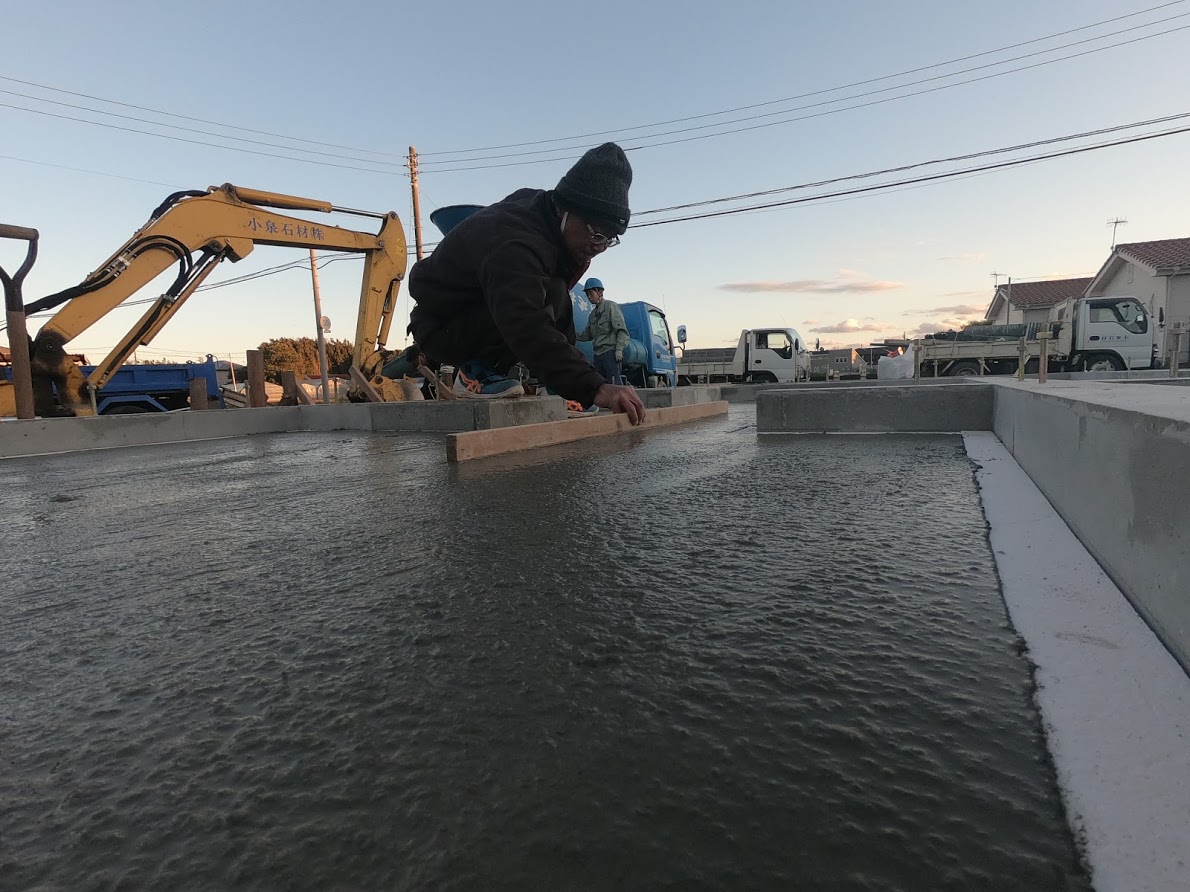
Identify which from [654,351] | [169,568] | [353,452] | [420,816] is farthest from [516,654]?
[654,351]

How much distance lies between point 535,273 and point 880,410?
3859 mm

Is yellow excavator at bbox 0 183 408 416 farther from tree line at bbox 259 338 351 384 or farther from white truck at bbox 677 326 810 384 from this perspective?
tree line at bbox 259 338 351 384

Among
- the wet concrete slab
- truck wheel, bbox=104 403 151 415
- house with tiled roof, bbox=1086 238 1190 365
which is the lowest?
A: the wet concrete slab

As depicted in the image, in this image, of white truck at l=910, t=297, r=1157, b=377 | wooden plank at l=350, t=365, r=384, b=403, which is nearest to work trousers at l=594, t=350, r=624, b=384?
wooden plank at l=350, t=365, r=384, b=403

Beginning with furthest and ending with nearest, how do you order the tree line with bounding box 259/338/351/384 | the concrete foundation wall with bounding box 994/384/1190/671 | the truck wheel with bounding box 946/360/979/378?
the tree line with bounding box 259/338/351/384 → the truck wheel with bounding box 946/360/979/378 → the concrete foundation wall with bounding box 994/384/1190/671

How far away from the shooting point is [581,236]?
2.61 meters

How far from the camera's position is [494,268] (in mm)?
2365

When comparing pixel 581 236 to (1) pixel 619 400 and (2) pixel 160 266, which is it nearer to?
(1) pixel 619 400

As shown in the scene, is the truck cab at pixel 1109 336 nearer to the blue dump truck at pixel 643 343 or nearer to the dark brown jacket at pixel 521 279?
the blue dump truck at pixel 643 343

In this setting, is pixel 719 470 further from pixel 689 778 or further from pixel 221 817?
pixel 221 817

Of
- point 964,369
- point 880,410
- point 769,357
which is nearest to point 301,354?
point 769,357

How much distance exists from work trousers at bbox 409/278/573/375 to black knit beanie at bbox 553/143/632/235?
40cm

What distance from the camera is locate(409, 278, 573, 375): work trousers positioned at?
3059 mm

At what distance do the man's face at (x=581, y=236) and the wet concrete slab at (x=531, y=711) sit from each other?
1202 millimetres
